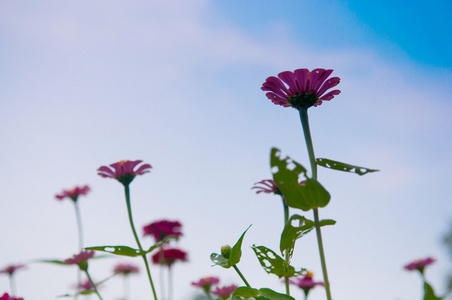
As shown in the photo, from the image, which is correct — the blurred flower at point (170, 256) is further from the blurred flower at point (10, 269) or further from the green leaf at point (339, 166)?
the green leaf at point (339, 166)

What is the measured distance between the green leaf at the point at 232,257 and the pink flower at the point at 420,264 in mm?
2400

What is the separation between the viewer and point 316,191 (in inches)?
32.1

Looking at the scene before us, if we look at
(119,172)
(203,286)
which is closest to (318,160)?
(119,172)

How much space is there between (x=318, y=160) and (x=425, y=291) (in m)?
0.35

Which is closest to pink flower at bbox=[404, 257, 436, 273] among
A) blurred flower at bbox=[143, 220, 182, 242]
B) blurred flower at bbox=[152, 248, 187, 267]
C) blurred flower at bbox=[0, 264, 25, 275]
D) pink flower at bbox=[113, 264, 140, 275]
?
blurred flower at bbox=[152, 248, 187, 267]

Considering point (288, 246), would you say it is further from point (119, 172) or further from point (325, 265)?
point (119, 172)

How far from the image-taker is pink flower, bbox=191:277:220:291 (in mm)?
2648

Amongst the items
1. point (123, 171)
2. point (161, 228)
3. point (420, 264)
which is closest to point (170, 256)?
point (161, 228)

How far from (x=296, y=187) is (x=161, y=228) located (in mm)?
1604

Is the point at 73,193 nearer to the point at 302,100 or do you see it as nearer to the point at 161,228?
the point at 161,228

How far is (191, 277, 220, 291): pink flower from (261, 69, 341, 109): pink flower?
185cm

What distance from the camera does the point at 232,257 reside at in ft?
3.18

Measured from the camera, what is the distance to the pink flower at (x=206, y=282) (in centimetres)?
265

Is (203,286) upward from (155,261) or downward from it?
downward
